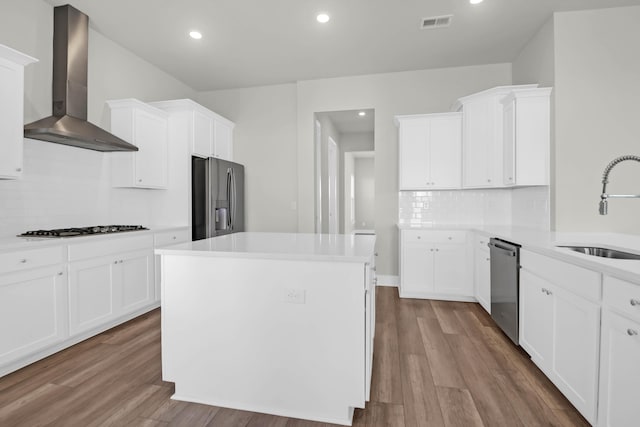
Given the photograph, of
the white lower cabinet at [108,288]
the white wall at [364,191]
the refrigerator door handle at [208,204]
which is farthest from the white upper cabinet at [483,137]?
the white wall at [364,191]

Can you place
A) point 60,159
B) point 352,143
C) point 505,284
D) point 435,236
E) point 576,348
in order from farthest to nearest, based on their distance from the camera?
point 352,143 < point 435,236 < point 60,159 < point 505,284 < point 576,348

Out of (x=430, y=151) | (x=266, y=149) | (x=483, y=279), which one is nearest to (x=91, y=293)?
(x=266, y=149)

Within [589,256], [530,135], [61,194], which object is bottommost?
[589,256]

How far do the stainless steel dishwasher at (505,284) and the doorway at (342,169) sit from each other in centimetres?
261

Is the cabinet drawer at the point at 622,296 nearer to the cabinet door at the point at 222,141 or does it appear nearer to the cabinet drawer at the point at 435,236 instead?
the cabinet drawer at the point at 435,236

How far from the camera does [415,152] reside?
3.96 metres

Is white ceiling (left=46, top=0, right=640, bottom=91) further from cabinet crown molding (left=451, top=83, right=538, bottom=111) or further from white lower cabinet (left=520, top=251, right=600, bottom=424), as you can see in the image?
white lower cabinet (left=520, top=251, right=600, bottom=424)

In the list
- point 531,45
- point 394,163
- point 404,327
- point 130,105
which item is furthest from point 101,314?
point 531,45

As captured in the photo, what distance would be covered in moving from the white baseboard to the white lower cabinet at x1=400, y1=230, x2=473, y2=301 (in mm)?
568

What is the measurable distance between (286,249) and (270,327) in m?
0.43

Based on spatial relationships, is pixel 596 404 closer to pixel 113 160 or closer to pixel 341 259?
pixel 341 259

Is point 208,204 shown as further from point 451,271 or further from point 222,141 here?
point 451,271

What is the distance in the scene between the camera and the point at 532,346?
85.7 inches

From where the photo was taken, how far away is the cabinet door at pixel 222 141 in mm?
4457
